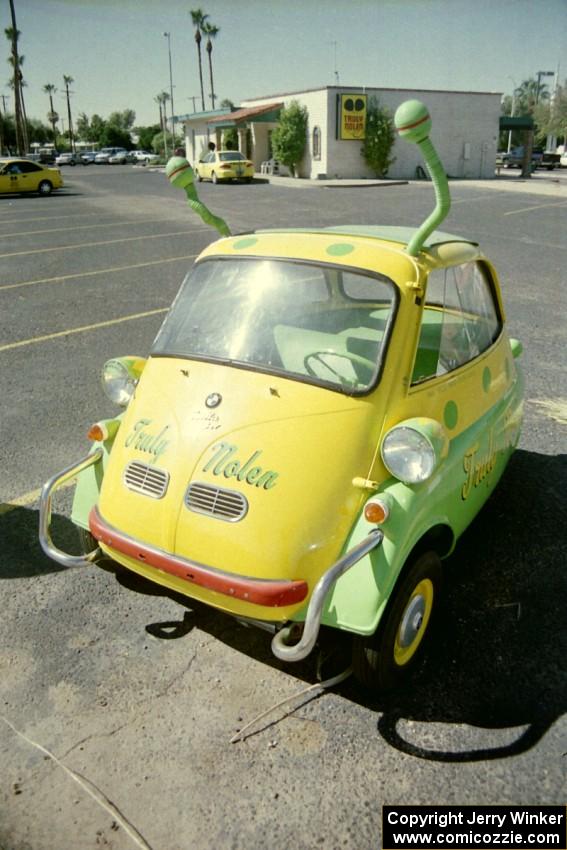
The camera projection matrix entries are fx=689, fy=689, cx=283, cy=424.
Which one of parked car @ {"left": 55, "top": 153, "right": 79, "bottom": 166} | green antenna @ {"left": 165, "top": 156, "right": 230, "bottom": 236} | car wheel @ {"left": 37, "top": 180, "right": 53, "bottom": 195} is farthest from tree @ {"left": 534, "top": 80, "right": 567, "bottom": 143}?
green antenna @ {"left": 165, "top": 156, "right": 230, "bottom": 236}

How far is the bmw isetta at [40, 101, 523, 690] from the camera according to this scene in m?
2.85

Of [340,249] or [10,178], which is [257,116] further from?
[340,249]

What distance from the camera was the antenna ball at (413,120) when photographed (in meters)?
2.86

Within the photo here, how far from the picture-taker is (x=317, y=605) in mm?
2527

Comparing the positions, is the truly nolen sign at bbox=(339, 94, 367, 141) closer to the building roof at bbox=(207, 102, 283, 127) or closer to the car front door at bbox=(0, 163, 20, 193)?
the building roof at bbox=(207, 102, 283, 127)

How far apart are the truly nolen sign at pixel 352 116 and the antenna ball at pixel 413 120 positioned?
37412mm

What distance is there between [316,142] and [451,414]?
126ft

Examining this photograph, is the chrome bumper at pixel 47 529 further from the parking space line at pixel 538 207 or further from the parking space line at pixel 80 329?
the parking space line at pixel 538 207

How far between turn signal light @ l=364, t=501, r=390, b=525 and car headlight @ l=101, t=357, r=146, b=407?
1723 millimetres

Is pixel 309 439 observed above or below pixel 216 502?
above

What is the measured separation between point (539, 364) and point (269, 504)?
5561 mm

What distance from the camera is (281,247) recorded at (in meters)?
3.72

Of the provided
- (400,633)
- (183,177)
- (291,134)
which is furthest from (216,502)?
(291,134)

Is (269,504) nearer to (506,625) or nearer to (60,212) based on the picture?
(506,625)
